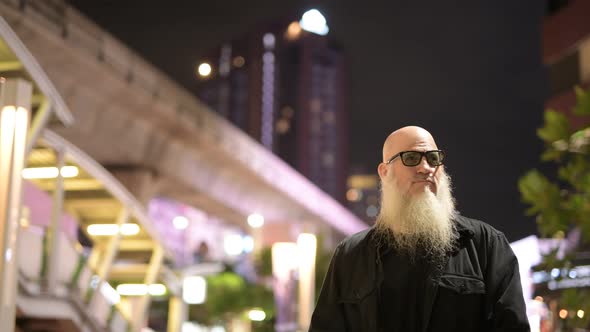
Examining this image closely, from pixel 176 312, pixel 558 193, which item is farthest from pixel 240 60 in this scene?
pixel 558 193

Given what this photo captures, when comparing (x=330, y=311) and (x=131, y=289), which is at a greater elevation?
(x=131, y=289)

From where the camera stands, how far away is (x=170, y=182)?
130 ft

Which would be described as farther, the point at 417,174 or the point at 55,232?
the point at 55,232

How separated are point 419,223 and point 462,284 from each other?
0.35 m

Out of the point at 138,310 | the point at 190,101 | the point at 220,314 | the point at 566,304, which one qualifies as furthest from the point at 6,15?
the point at 220,314

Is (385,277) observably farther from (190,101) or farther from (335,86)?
(335,86)

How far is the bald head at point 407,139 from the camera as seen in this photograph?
13.8 feet

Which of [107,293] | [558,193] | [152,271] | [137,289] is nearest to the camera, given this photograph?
[558,193]

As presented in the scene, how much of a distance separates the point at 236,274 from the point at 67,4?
27987 millimetres

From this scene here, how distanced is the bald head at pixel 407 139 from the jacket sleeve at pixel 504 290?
522 millimetres

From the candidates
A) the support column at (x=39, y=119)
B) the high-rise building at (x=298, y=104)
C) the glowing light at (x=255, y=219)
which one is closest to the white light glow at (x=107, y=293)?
the support column at (x=39, y=119)

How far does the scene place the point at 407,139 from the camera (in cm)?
420

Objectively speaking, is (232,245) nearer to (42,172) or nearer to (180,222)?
(180,222)

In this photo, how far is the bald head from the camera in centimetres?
419
